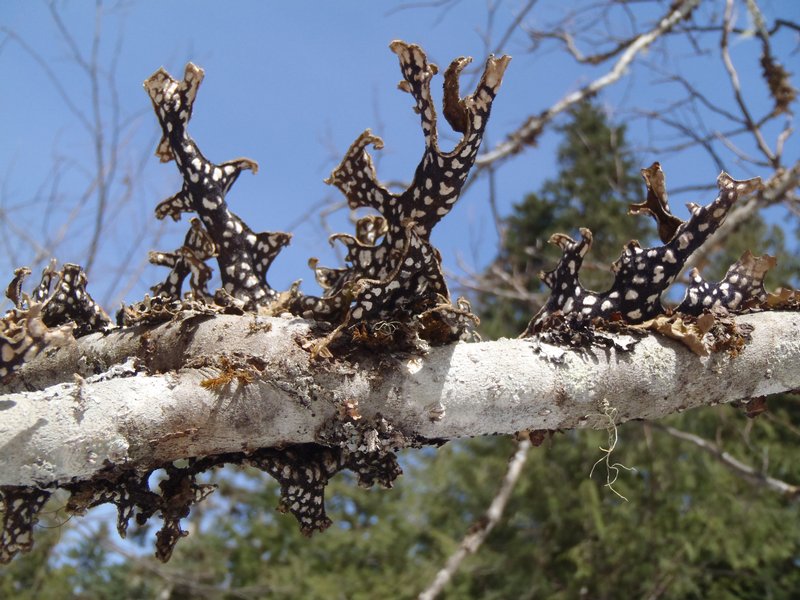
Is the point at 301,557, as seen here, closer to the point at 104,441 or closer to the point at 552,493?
the point at 552,493

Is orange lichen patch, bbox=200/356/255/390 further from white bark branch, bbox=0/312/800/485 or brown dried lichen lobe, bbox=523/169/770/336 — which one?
brown dried lichen lobe, bbox=523/169/770/336

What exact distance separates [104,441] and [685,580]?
8.69m

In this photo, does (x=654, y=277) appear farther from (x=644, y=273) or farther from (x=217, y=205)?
(x=217, y=205)

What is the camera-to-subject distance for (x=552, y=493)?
33.6 feet

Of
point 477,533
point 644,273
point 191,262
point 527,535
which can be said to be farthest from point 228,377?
point 527,535

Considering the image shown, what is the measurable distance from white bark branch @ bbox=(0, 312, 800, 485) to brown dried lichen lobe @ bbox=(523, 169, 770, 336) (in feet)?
0.38

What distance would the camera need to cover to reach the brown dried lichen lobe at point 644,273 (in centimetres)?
186

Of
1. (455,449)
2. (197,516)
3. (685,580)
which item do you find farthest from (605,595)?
(197,516)

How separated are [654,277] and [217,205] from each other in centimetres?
128

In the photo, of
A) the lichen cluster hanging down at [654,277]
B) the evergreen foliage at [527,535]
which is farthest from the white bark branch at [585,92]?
the lichen cluster hanging down at [654,277]

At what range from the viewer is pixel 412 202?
5.68 ft

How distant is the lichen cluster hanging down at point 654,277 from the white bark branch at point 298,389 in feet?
0.34

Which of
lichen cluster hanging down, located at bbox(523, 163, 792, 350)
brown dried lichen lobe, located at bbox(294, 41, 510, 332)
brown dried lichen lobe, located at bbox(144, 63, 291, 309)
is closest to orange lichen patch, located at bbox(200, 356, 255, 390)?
brown dried lichen lobe, located at bbox(294, 41, 510, 332)

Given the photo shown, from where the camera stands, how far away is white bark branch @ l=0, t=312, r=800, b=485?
1.48 meters
